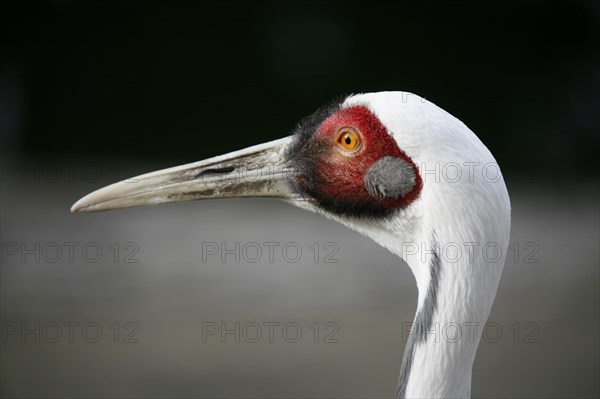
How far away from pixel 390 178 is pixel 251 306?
418 centimetres

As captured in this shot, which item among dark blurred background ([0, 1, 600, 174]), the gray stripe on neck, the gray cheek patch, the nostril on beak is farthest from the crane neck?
dark blurred background ([0, 1, 600, 174])

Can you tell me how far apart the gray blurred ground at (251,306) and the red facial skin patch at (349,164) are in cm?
301

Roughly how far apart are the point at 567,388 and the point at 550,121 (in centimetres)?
449

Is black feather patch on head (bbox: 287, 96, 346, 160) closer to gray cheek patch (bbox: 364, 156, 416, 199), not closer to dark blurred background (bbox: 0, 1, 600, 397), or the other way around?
gray cheek patch (bbox: 364, 156, 416, 199)

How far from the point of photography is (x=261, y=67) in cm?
825

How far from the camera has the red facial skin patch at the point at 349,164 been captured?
1853mm

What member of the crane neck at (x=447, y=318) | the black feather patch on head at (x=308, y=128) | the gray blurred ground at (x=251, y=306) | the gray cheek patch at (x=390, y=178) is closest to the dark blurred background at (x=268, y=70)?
the gray blurred ground at (x=251, y=306)

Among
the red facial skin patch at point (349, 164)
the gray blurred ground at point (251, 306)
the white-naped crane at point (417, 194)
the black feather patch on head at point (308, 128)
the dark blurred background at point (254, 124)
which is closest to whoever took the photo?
the white-naped crane at point (417, 194)

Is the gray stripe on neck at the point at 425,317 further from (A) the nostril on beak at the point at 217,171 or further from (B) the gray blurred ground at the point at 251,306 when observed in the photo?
(B) the gray blurred ground at the point at 251,306

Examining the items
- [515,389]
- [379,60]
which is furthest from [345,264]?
[379,60]

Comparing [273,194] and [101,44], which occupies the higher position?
[101,44]

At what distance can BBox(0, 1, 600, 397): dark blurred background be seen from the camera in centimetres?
614

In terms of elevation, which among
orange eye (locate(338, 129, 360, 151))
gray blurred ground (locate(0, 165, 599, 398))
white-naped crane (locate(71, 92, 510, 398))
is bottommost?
gray blurred ground (locate(0, 165, 599, 398))

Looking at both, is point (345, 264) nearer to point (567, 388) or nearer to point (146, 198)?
point (567, 388)
